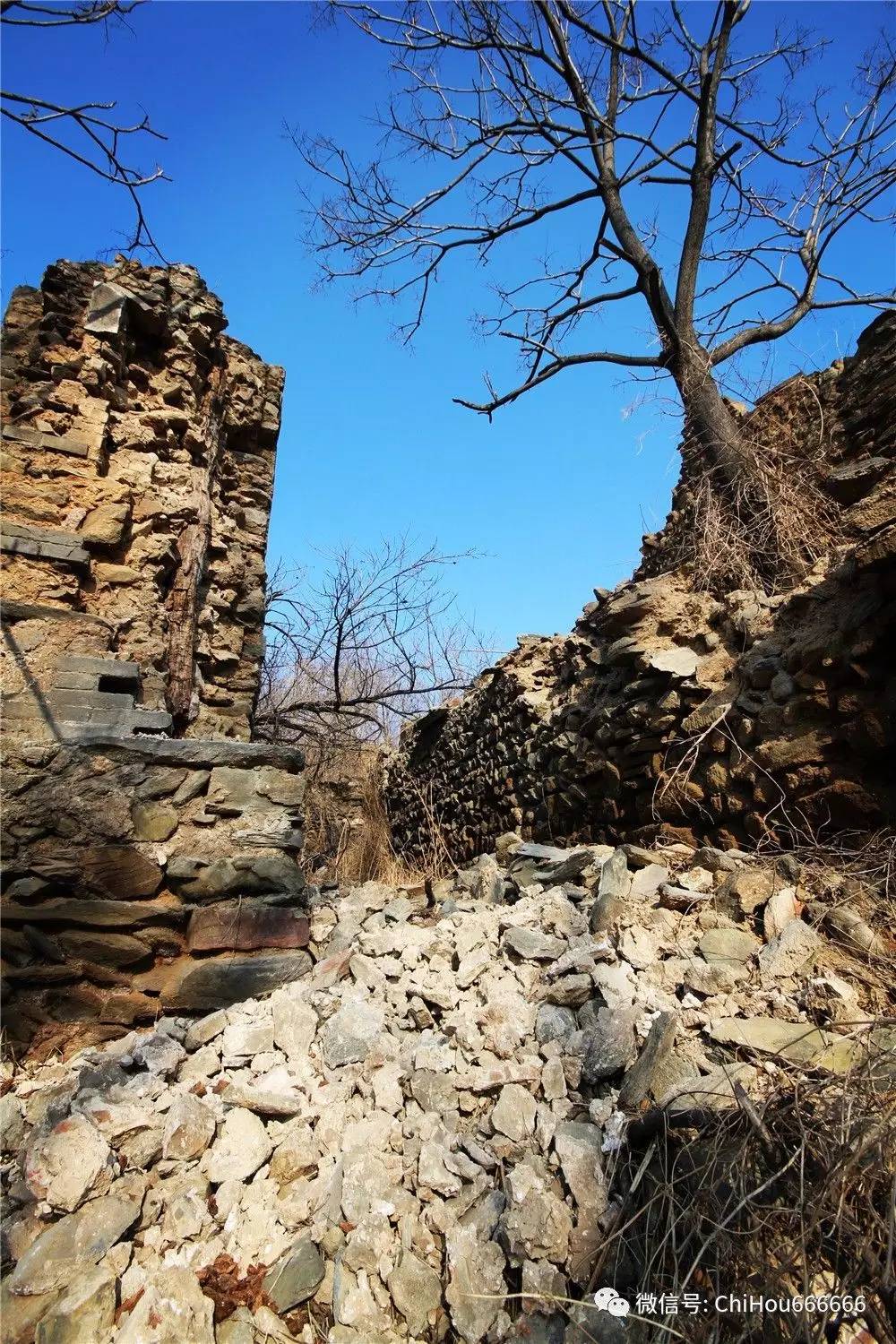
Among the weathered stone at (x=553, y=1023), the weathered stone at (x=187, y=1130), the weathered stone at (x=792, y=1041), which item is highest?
the weathered stone at (x=792, y=1041)

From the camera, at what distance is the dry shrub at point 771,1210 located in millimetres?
1429

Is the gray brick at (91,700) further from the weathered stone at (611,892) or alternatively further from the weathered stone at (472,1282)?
the weathered stone at (472,1282)

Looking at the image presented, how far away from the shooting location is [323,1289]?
5.51ft

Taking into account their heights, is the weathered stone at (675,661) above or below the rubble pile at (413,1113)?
above

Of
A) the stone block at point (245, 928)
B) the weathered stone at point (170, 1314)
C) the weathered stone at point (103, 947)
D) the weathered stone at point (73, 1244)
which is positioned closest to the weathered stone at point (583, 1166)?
the weathered stone at point (170, 1314)

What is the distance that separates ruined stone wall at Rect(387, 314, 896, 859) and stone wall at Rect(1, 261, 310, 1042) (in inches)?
83.4

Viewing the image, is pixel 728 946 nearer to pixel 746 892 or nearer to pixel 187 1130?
pixel 746 892

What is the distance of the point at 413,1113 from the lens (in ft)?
6.81

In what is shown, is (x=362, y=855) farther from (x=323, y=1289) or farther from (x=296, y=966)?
(x=323, y=1289)

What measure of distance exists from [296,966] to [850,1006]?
195 centimetres

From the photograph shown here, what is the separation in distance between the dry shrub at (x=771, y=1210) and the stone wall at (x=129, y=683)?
157 centimetres

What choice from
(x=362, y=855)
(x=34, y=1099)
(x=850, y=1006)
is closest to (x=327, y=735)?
(x=362, y=855)

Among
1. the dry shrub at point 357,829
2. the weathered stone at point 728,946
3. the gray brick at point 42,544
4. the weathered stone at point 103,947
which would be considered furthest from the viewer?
the dry shrub at point 357,829

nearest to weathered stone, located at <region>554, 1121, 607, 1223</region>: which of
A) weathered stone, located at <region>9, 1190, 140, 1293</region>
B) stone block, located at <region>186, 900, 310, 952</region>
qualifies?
weathered stone, located at <region>9, 1190, 140, 1293</region>
